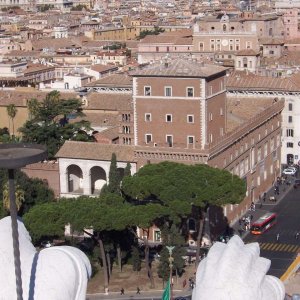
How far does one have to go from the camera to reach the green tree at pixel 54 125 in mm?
49406

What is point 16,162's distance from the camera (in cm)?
1352

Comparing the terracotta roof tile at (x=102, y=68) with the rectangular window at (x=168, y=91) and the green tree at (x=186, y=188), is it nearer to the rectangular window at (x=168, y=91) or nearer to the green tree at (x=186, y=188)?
the rectangular window at (x=168, y=91)

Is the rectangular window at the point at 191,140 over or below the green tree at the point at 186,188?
over

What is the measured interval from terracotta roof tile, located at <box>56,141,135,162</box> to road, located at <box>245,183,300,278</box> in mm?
6986

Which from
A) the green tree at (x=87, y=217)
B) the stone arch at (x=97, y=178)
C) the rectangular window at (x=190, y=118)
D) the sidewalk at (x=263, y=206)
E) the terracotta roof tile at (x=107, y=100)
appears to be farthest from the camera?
the terracotta roof tile at (x=107, y=100)

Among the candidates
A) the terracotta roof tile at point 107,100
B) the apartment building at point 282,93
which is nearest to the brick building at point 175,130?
the apartment building at point 282,93

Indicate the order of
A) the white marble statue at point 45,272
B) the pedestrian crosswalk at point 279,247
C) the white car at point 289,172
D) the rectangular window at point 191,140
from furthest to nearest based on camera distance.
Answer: the white car at point 289,172 < the rectangular window at point 191,140 < the pedestrian crosswalk at point 279,247 < the white marble statue at point 45,272

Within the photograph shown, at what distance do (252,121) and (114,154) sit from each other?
9462 mm

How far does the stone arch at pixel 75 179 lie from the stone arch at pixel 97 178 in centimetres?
60

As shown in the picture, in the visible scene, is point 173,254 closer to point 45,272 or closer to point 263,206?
point 263,206

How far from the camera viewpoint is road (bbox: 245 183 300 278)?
36544 mm

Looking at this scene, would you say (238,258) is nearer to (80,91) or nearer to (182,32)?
(80,91)

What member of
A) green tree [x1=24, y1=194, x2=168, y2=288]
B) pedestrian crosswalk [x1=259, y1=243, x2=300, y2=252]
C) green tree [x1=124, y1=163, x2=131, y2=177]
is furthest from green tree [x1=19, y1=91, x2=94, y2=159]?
pedestrian crosswalk [x1=259, y1=243, x2=300, y2=252]

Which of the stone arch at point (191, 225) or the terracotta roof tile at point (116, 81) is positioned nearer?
the stone arch at point (191, 225)
